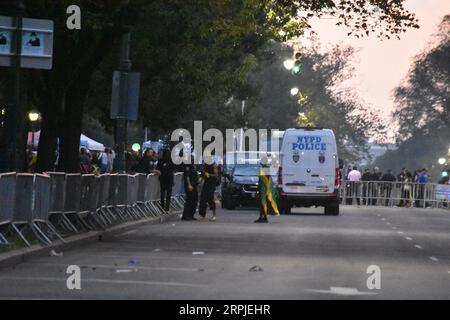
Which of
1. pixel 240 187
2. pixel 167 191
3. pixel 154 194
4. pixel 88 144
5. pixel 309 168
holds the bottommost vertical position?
pixel 154 194

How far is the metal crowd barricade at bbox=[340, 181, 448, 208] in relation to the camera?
2554 inches

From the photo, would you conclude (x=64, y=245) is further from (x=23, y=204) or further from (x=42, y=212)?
(x=23, y=204)

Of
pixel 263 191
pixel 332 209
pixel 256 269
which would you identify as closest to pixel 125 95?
pixel 263 191

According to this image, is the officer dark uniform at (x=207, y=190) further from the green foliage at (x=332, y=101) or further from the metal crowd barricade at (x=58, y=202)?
the green foliage at (x=332, y=101)

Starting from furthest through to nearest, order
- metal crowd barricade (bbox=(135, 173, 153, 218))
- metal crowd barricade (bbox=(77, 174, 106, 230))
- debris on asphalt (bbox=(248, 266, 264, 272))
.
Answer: metal crowd barricade (bbox=(135, 173, 153, 218)), metal crowd barricade (bbox=(77, 174, 106, 230)), debris on asphalt (bbox=(248, 266, 264, 272))

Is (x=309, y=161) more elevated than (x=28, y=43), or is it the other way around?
(x=28, y=43)

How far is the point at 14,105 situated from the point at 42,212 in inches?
76.4

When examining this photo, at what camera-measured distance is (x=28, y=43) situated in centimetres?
2339

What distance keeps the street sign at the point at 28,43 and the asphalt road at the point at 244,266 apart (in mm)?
3196

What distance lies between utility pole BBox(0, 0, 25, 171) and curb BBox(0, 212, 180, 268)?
1.59 m

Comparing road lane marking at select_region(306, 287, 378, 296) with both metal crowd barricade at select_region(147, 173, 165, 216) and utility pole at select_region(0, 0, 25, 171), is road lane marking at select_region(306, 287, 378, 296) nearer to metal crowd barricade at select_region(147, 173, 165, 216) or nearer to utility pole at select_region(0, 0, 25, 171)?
utility pole at select_region(0, 0, 25, 171)

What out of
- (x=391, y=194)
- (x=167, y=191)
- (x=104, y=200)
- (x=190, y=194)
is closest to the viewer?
(x=104, y=200)

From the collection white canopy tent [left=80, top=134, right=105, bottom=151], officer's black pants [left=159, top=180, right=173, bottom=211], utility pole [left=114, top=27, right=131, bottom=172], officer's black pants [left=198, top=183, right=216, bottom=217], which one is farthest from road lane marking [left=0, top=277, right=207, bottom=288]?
white canopy tent [left=80, top=134, right=105, bottom=151]
